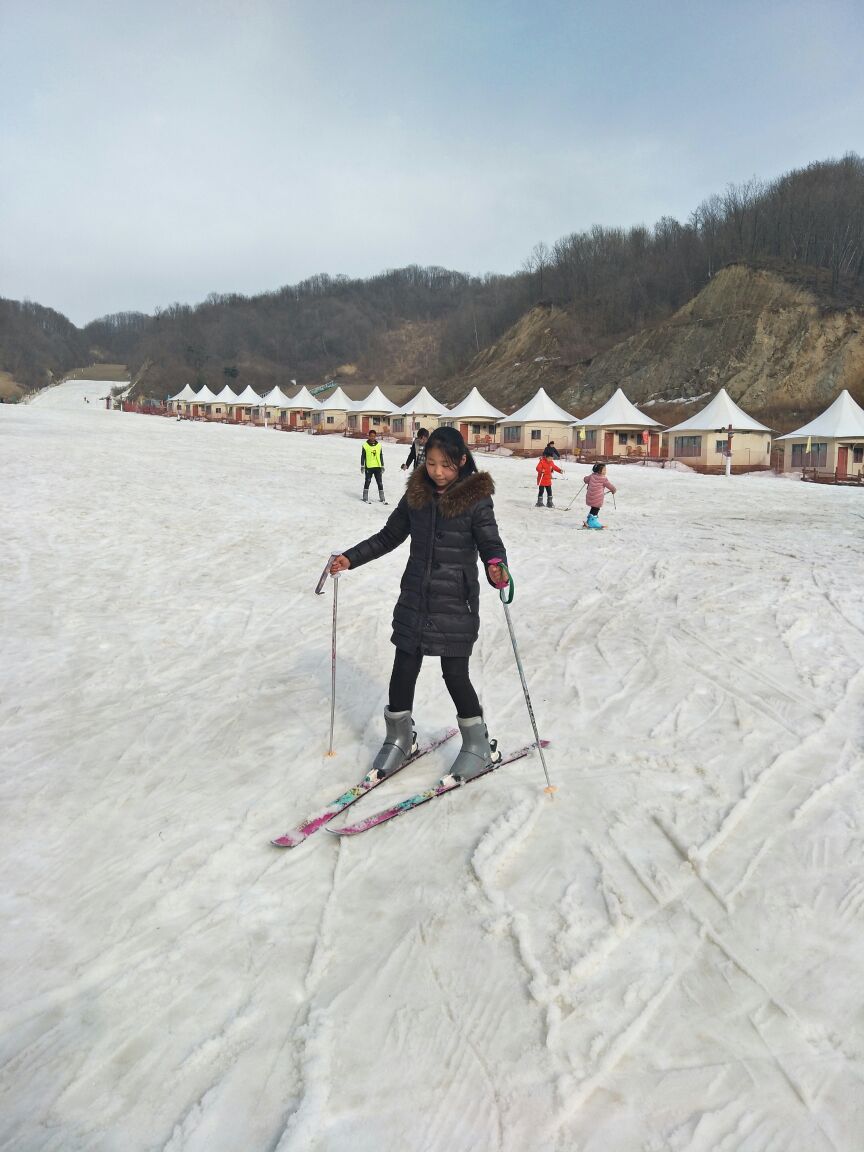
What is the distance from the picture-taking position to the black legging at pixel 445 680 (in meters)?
3.79

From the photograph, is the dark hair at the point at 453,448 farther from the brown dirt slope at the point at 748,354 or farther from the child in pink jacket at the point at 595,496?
the brown dirt slope at the point at 748,354

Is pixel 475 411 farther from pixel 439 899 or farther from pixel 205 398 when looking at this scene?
pixel 439 899

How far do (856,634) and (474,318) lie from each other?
10447 centimetres

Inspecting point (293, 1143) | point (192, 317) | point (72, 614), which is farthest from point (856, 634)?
point (192, 317)

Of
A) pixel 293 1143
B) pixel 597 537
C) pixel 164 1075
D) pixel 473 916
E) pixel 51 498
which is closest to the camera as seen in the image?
pixel 293 1143

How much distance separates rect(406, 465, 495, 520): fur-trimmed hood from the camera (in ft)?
12.0

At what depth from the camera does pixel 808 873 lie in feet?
10.0

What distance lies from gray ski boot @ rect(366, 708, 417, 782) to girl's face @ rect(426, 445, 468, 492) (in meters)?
1.29

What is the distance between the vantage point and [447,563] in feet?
12.3

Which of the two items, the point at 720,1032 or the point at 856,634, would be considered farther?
the point at 856,634

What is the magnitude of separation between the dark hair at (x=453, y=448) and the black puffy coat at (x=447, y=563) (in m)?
0.06

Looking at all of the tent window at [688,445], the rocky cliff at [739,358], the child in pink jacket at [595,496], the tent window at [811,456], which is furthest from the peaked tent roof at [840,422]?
the child in pink jacket at [595,496]

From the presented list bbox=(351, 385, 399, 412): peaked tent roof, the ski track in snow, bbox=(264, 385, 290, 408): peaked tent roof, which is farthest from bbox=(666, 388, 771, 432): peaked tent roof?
bbox=(264, 385, 290, 408): peaked tent roof

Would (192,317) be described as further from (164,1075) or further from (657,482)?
(164,1075)
